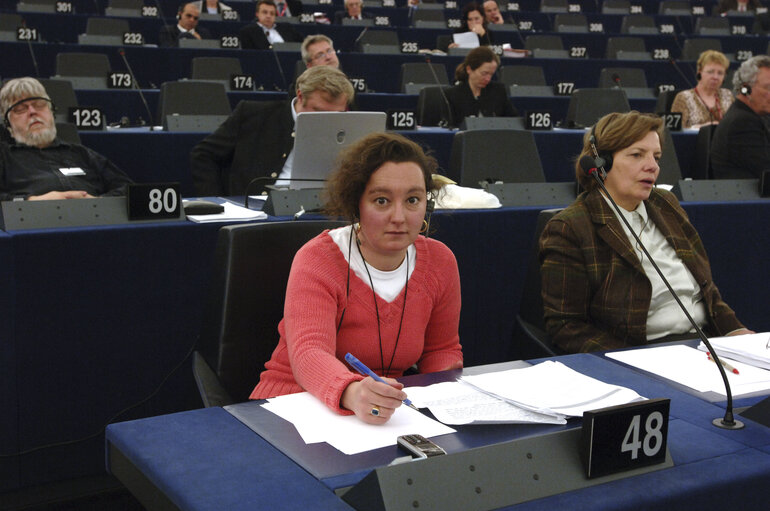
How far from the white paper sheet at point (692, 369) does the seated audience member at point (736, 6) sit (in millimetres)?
10528

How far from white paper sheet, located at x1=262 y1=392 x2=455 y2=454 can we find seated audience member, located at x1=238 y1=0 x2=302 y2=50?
639 centimetres

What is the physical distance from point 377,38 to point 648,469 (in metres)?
7.41

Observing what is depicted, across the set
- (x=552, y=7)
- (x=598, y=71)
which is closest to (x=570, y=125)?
(x=598, y=71)

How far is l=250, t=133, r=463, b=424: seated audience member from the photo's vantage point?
1516 millimetres

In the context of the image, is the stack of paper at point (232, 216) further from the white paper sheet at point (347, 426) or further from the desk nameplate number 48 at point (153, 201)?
the white paper sheet at point (347, 426)

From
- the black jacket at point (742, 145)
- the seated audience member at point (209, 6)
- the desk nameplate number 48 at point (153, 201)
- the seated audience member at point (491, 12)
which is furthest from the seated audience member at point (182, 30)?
the desk nameplate number 48 at point (153, 201)

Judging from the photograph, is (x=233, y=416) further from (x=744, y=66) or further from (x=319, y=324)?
(x=744, y=66)

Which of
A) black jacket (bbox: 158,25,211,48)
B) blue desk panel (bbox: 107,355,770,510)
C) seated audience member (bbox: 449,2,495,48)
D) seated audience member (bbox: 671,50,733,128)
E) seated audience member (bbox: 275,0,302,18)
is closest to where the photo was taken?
blue desk panel (bbox: 107,355,770,510)

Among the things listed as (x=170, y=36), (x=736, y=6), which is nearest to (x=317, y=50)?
(x=170, y=36)

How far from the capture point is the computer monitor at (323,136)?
8.30ft

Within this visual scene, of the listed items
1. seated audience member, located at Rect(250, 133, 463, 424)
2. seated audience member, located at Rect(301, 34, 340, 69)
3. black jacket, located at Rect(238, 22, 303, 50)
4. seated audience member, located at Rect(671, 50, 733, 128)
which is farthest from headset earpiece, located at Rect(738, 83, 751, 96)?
black jacket, located at Rect(238, 22, 303, 50)

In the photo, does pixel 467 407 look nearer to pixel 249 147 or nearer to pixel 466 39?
pixel 249 147

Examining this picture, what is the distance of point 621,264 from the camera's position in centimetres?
198

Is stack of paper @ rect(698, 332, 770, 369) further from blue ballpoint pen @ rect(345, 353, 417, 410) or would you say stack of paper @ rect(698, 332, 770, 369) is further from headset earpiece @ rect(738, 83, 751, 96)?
headset earpiece @ rect(738, 83, 751, 96)
